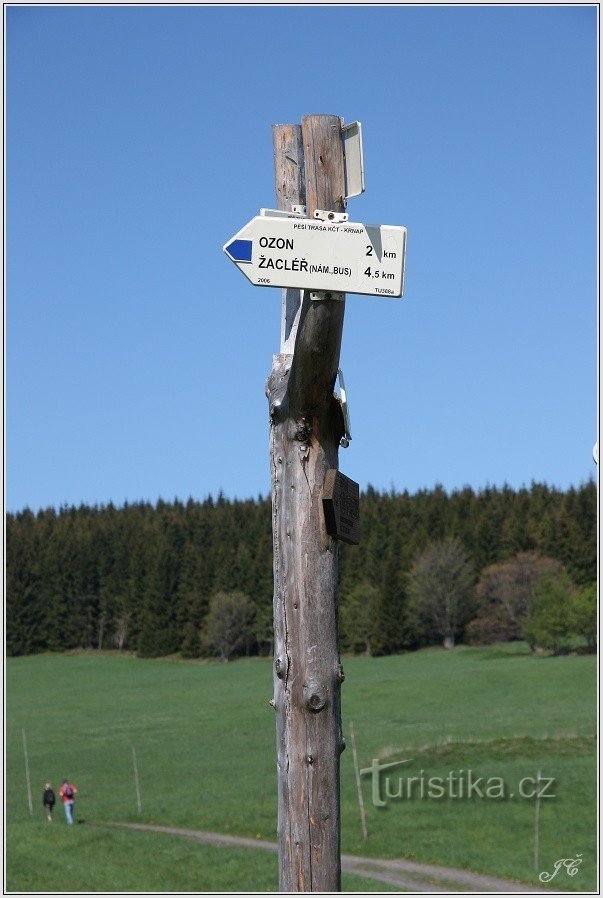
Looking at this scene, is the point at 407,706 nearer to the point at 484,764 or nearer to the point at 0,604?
the point at 484,764

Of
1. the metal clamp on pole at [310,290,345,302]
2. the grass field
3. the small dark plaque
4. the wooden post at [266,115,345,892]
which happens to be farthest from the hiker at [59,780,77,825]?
the metal clamp on pole at [310,290,345,302]

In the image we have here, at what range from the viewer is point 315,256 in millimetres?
4109

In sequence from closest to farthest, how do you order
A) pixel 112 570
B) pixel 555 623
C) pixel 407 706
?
1. pixel 407 706
2. pixel 555 623
3. pixel 112 570

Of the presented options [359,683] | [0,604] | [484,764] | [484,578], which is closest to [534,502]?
[484,578]

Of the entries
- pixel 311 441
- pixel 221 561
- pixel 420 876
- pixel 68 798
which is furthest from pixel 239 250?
pixel 221 561

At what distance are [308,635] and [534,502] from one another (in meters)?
92.1

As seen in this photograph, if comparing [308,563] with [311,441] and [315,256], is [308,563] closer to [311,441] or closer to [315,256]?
[311,441]

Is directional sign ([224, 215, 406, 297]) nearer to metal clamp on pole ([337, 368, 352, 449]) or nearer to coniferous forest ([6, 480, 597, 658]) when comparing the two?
metal clamp on pole ([337, 368, 352, 449])

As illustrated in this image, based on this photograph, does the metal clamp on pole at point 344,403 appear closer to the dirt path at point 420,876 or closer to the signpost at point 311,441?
the signpost at point 311,441

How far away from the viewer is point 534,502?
94.1m

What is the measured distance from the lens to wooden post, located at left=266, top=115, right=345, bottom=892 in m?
4.26
